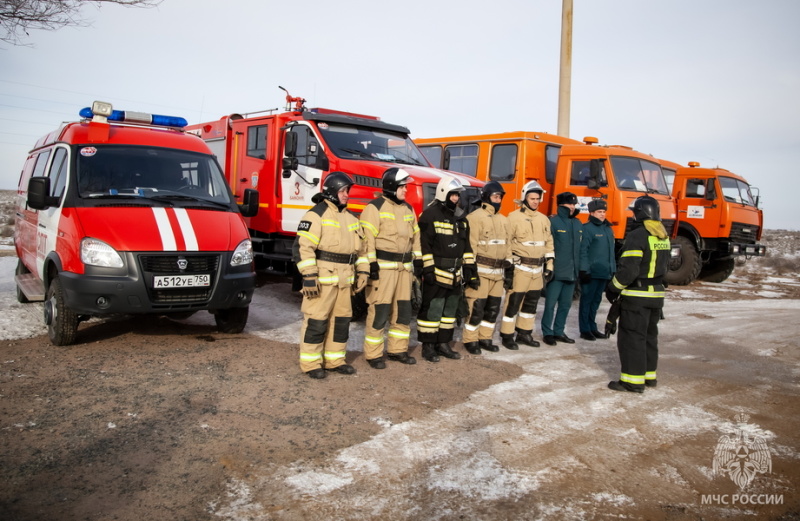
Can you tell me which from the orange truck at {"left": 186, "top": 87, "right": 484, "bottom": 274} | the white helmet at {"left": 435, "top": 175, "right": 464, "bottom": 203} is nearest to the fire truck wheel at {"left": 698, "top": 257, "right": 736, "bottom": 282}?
the orange truck at {"left": 186, "top": 87, "right": 484, "bottom": 274}

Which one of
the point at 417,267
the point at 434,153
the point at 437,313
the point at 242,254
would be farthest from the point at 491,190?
the point at 434,153

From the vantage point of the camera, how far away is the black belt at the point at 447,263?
6.32 meters

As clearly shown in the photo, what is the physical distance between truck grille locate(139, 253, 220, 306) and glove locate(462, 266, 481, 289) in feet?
8.67

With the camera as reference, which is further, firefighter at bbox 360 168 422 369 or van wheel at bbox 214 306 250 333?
van wheel at bbox 214 306 250 333

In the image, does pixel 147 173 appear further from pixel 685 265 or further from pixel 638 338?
pixel 685 265

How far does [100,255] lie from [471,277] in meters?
3.77

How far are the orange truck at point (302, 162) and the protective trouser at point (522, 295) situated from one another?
5.12ft

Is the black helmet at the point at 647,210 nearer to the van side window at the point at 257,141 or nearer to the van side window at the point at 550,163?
the van side window at the point at 257,141

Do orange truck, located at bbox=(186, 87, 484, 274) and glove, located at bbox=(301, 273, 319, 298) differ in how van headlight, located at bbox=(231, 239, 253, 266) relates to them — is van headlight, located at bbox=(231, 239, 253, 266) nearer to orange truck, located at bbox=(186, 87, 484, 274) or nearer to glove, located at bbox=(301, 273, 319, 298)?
glove, located at bbox=(301, 273, 319, 298)

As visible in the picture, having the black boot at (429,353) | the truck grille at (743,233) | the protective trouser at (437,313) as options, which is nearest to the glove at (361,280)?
Answer: the protective trouser at (437,313)

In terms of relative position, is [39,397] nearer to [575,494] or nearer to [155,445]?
[155,445]

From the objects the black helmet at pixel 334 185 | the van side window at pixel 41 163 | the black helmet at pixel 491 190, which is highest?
the van side window at pixel 41 163

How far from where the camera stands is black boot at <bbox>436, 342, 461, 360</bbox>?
258 inches

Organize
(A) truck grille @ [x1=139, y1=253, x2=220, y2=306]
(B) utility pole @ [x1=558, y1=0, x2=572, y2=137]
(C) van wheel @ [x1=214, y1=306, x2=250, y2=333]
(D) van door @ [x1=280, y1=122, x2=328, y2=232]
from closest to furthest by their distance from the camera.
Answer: (A) truck grille @ [x1=139, y1=253, x2=220, y2=306] < (C) van wheel @ [x1=214, y1=306, x2=250, y2=333] < (D) van door @ [x1=280, y1=122, x2=328, y2=232] < (B) utility pole @ [x1=558, y1=0, x2=572, y2=137]
